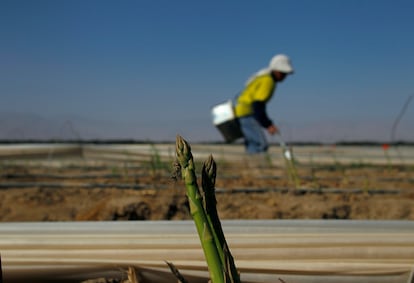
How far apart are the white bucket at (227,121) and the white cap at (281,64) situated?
0.65m

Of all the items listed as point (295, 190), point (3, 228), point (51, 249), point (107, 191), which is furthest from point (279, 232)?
point (107, 191)

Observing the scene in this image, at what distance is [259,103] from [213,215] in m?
4.80

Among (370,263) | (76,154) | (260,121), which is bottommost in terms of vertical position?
(76,154)

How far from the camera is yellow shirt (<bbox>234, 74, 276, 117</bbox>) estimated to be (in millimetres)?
5121

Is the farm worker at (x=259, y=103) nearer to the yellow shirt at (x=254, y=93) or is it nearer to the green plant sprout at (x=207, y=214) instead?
the yellow shirt at (x=254, y=93)

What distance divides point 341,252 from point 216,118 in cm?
477

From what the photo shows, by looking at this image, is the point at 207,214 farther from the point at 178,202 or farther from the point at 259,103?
the point at 259,103

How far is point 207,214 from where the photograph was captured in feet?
1.27

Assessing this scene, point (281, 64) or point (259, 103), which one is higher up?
point (281, 64)

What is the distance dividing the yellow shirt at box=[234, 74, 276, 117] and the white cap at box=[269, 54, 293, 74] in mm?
125

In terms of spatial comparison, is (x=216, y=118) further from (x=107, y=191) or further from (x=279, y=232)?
(x=279, y=232)

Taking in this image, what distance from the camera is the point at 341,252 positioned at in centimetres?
78

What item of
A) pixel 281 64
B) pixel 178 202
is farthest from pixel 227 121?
pixel 178 202

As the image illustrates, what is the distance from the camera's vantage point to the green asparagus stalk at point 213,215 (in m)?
0.38
